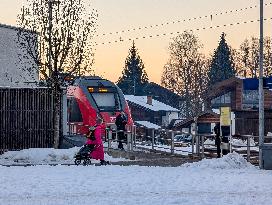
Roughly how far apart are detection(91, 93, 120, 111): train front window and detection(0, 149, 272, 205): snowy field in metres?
13.4

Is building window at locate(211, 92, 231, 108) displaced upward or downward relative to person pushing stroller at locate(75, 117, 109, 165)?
upward

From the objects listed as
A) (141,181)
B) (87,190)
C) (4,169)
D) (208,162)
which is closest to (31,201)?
→ (87,190)

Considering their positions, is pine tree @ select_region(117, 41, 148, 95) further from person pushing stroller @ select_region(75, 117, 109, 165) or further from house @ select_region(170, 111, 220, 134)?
person pushing stroller @ select_region(75, 117, 109, 165)

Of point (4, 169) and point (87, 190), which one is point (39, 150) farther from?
point (87, 190)

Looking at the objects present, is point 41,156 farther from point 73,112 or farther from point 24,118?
point 73,112

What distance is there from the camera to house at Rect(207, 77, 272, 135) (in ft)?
175

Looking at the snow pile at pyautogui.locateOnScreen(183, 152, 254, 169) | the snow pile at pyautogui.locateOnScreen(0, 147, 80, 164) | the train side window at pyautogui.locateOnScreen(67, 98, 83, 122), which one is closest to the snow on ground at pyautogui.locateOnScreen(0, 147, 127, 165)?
the snow pile at pyautogui.locateOnScreen(0, 147, 80, 164)

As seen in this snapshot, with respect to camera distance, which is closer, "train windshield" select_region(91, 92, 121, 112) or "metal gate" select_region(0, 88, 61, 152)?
"metal gate" select_region(0, 88, 61, 152)

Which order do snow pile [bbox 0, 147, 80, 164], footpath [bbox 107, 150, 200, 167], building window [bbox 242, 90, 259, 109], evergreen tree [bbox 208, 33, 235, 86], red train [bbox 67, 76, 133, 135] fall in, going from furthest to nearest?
1. evergreen tree [bbox 208, 33, 235, 86]
2. building window [bbox 242, 90, 259, 109]
3. red train [bbox 67, 76, 133, 135]
4. snow pile [bbox 0, 147, 80, 164]
5. footpath [bbox 107, 150, 200, 167]

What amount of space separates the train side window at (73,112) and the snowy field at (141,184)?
13303mm

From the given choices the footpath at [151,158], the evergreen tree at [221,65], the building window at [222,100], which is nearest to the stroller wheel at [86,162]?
the footpath at [151,158]

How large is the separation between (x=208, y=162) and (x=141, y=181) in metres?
5.76

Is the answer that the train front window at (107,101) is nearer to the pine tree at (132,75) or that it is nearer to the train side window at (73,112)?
the train side window at (73,112)

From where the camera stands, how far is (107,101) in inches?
1406
